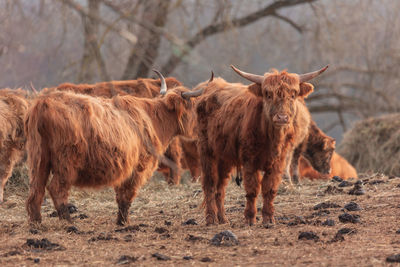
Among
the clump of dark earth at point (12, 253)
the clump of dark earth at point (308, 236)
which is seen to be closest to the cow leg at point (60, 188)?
the clump of dark earth at point (12, 253)

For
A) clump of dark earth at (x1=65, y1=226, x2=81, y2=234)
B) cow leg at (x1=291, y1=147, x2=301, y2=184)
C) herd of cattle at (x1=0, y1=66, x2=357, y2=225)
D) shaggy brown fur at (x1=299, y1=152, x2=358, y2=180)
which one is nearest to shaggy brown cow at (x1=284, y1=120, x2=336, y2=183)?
cow leg at (x1=291, y1=147, x2=301, y2=184)

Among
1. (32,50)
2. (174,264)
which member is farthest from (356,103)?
(174,264)

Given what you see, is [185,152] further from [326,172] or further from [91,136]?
[91,136]

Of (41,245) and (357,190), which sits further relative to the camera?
(357,190)

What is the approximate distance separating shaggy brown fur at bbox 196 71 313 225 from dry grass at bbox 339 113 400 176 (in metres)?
6.94

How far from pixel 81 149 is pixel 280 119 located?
1941 millimetres

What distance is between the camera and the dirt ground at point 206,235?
13.7 ft

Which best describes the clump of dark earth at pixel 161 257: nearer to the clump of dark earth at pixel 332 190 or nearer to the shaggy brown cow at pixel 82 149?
the shaggy brown cow at pixel 82 149

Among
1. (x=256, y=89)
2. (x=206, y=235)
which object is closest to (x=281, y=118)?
(x=256, y=89)

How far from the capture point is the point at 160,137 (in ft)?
23.0

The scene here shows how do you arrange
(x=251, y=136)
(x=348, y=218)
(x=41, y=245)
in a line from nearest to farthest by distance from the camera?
(x=41, y=245) < (x=348, y=218) < (x=251, y=136)

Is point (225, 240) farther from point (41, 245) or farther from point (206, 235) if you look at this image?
point (41, 245)

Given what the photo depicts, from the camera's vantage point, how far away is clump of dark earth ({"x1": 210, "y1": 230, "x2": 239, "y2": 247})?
467cm

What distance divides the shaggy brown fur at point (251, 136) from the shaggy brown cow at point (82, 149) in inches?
28.5
